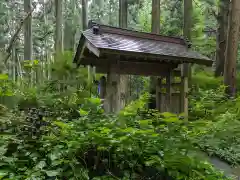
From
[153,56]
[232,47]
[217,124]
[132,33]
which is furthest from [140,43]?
[232,47]

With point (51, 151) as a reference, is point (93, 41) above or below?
above

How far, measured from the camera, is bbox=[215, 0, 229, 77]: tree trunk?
12.4 metres

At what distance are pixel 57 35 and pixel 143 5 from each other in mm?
7534

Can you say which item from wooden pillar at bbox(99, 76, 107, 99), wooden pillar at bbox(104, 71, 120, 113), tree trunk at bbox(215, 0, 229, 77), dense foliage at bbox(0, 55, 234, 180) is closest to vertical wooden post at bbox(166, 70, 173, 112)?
wooden pillar at bbox(104, 71, 120, 113)

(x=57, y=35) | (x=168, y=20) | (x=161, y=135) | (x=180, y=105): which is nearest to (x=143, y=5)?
(x=168, y=20)

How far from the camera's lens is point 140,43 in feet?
22.5

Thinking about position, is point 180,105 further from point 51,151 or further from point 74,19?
point 74,19

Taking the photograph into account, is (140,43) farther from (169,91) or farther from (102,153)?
(102,153)

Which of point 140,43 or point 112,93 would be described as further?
point 140,43

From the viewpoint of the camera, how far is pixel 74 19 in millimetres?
24797

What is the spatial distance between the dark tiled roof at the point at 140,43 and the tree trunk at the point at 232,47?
1827mm

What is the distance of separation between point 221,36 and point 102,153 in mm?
11647

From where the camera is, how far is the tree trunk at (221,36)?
40.7ft

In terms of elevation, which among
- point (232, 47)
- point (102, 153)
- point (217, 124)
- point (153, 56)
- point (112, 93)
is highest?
point (232, 47)
